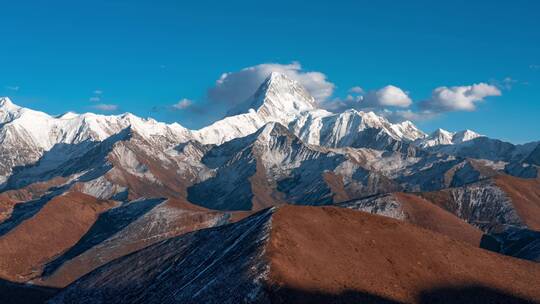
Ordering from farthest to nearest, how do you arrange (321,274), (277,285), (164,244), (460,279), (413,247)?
(164,244)
(413,247)
(460,279)
(321,274)
(277,285)

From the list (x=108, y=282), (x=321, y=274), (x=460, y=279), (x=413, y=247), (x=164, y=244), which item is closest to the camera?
(x=321, y=274)

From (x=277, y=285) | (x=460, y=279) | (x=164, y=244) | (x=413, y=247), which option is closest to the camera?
(x=277, y=285)

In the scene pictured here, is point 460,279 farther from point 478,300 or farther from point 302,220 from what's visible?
point 302,220

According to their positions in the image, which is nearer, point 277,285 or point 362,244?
point 277,285

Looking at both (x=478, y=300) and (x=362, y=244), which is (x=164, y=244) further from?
(x=478, y=300)

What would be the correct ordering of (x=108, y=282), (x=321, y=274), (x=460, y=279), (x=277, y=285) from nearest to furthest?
(x=277, y=285) < (x=321, y=274) < (x=460, y=279) < (x=108, y=282)

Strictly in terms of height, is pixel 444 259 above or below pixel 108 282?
above

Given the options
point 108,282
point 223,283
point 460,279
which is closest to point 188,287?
point 223,283

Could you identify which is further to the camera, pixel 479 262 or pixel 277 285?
pixel 479 262

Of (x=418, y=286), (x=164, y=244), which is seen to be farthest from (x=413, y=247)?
(x=164, y=244)
